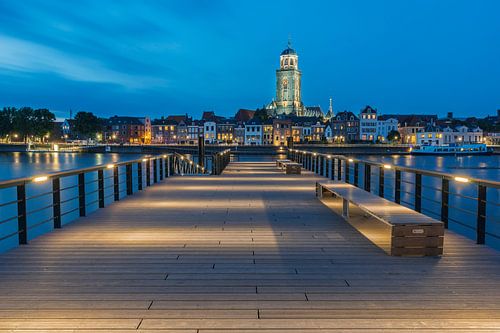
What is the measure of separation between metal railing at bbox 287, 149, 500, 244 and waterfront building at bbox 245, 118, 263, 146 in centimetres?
8715

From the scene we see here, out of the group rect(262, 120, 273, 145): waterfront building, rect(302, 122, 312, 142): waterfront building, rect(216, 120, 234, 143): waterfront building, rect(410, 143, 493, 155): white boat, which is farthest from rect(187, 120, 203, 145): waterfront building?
rect(410, 143, 493, 155): white boat

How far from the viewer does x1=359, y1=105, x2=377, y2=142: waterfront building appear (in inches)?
5305

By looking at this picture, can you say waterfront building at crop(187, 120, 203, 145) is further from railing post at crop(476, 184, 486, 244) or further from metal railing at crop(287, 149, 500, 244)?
railing post at crop(476, 184, 486, 244)

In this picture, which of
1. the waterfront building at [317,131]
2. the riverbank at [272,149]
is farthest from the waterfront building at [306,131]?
the riverbank at [272,149]

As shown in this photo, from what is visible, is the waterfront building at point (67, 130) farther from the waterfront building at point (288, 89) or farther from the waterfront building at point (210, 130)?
the waterfront building at point (288, 89)

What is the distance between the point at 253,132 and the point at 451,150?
53706 mm

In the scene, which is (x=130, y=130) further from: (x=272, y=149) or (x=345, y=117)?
(x=345, y=117)

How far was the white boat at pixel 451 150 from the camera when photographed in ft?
393

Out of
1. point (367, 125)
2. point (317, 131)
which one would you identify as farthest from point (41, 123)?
point (367, 125)

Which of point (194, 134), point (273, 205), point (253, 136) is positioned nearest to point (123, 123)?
point (194, 134)

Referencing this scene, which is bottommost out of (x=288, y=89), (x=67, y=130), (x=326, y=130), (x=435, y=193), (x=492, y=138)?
(x=435, y=193)

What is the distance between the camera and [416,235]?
21.2 feet

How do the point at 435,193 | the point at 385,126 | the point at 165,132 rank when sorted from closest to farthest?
the point at 435,193 → the point at 385,126 → the point at 165,132

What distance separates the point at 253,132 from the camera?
464 feet
